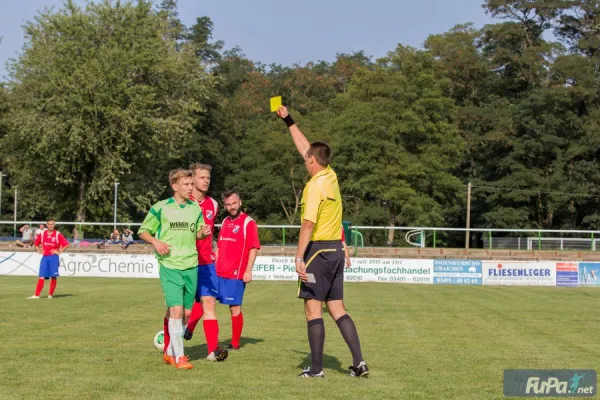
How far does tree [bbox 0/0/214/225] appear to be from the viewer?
49.9 meters

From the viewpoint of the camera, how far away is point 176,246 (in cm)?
845

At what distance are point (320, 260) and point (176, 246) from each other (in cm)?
161

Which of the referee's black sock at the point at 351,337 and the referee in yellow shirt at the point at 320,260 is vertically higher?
the referee in yellow shirt at the point at 320,260

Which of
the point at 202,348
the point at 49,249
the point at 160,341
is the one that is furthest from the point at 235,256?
the point at 49,249

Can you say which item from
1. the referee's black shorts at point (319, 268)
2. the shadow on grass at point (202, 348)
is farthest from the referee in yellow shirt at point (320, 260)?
the shadow on grass at point (202, 348)

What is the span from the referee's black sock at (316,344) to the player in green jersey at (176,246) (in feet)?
4.41

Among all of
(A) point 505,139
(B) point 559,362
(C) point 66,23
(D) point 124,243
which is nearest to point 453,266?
(D) point 124,243

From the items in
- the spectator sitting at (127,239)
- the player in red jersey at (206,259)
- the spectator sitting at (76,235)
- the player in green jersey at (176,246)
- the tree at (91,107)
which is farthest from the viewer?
the tree at (91,107)

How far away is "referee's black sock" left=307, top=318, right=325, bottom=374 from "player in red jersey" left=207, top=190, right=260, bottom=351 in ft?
6.96

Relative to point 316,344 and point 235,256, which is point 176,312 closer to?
point 316,344

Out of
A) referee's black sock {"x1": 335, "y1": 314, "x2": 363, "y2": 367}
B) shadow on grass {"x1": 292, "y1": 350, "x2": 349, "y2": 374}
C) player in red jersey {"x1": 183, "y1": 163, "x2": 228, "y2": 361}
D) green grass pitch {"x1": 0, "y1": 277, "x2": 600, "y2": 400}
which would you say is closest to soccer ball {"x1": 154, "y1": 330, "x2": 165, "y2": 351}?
green grass pitch {"x1": 0, "y1": 277, "x2": 600, "y2": 400}

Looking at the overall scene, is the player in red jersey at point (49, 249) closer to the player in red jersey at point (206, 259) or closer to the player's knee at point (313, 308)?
the player in red jersey at point (206, 259)

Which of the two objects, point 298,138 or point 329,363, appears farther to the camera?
point 329,363

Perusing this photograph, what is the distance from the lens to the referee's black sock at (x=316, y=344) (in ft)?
25.5
